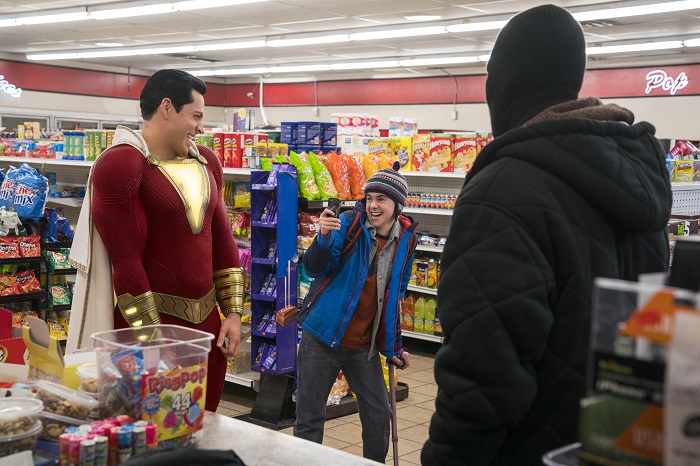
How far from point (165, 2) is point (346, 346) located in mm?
7558

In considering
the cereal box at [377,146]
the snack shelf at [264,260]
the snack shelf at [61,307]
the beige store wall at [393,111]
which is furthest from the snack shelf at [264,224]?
the beige store wall at [393,111]

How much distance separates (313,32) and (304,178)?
7.91 metres

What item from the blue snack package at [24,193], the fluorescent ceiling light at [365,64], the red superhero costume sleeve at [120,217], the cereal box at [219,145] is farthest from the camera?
the fluorescent ceiling light at [365,64]

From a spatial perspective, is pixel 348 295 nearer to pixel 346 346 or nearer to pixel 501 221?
pixel 346 346

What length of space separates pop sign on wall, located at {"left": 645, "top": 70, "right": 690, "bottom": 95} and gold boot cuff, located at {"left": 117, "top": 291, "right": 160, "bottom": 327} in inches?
537

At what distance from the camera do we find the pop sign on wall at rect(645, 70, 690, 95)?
1453 cm

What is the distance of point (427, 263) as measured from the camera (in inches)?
319

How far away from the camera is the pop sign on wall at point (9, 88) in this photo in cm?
1719

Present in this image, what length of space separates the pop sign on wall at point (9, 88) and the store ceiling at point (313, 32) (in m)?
0.66

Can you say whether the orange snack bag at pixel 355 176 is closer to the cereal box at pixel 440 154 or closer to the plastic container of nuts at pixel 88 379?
the cereal box at pixel 440 154

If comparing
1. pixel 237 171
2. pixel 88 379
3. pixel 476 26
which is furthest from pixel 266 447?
pixel 476 26

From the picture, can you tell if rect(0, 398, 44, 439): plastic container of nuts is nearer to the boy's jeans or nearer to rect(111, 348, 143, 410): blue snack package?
rect(111, 348, 143, 410): blue snack package

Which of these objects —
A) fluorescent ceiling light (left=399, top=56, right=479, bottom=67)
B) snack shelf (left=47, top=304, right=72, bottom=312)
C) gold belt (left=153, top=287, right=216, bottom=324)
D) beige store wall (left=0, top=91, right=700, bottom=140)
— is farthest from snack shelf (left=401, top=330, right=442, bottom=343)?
beige store wall (left=0, top=91, right=700, bottom=140)

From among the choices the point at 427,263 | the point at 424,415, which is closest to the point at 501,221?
the point at 424,415
